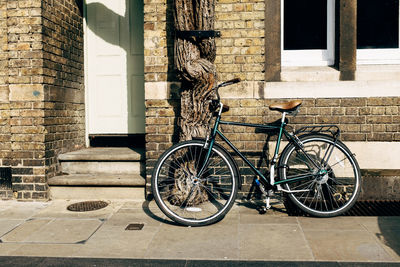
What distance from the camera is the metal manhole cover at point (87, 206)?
15.5ft

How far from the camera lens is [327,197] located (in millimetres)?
4801

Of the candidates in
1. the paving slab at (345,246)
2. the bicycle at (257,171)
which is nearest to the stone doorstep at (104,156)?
the bicycle at (257,171)

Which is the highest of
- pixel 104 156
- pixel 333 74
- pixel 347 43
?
pixel 347 43

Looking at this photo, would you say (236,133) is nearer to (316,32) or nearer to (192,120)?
(192,120)

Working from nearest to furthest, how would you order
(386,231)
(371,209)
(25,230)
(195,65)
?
1. (386,231)
2. (25,230)
3. (195,65)
4. (371,209)

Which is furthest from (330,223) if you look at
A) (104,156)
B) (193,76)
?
(104,156)

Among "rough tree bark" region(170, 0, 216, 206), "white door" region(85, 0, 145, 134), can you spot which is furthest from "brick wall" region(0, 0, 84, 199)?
"rough tree bark" region(170, 0, 216, 206)

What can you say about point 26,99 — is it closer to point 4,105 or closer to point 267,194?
point 4,105

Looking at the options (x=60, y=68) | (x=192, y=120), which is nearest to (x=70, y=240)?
(x=192, y=120)

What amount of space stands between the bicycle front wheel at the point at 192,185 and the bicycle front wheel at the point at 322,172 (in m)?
0.74

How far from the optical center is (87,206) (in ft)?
15.9

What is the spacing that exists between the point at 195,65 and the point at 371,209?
2644 mm

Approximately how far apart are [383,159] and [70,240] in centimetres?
377

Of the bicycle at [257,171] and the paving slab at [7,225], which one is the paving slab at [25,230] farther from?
the bicycle at [257,171]
